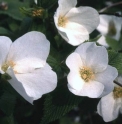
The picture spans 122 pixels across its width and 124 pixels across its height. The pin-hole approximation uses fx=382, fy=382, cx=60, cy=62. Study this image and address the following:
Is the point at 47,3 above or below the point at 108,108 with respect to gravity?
above

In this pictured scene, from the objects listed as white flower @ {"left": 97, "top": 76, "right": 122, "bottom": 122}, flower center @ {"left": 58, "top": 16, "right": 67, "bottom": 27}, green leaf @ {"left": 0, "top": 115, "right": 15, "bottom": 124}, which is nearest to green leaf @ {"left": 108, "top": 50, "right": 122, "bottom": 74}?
white flower @ {"left": 97, "top": 76, "right": 122, "bottom": 122}

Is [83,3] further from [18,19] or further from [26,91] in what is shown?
[26,91]

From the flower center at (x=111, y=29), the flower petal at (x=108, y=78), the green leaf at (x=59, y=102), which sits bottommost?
the flower center at (x=111, y=29)

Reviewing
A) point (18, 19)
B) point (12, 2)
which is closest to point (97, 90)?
point (18, 19)

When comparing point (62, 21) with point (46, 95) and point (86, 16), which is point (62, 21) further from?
point (46, 95)

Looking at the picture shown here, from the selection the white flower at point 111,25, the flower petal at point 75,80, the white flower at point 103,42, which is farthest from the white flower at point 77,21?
the white flower at point 111,25

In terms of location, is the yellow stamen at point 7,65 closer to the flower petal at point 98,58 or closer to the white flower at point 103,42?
the flower petal at point 98,58

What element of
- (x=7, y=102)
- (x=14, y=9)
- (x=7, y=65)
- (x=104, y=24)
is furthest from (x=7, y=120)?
(x=104, y=24)
